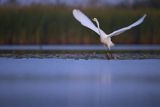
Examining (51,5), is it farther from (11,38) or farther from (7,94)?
(7,94)

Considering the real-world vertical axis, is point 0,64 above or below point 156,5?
below

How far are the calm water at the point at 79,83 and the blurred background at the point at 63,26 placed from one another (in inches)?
210

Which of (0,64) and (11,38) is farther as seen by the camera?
(11,38)

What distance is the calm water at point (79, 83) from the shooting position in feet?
32.8

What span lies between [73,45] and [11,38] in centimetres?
187

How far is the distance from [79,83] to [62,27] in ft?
33.0

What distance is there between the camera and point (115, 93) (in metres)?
10.9

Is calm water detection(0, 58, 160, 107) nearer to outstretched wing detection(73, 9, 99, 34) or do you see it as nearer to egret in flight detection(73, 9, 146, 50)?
egret in flight detection(73, 9, 146, 50)

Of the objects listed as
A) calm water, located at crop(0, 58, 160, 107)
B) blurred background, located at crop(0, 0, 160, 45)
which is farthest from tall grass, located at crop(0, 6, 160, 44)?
calm water, located at crop(0, 58, 160, 107)

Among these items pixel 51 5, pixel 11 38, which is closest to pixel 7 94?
pixel 11 38

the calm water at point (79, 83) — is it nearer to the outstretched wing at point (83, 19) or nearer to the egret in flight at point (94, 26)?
the egret in flight at point (94, 26)

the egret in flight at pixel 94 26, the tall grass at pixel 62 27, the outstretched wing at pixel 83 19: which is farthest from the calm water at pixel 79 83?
the tall grass at pixel 62 27

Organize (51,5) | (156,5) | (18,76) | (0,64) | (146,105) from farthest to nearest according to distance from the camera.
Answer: (156,5) → (51,5) → (0,64) → (18,76) → (146,105)

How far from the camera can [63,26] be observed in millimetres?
22234
